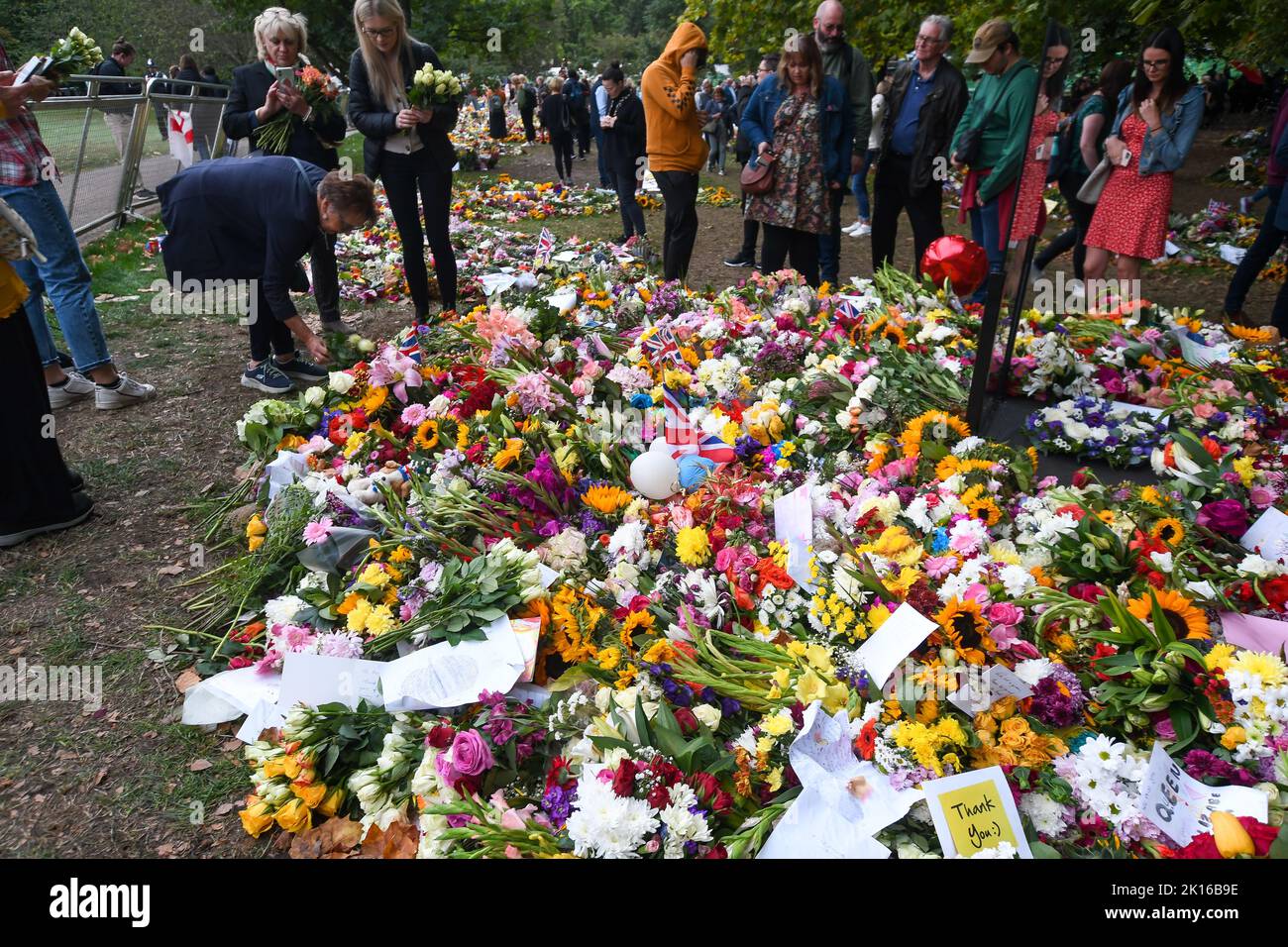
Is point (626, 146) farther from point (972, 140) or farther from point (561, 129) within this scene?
point (561, 129)

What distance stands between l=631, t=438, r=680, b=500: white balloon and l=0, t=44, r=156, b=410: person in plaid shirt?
8.98 feet

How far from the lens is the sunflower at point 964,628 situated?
6.75 feet

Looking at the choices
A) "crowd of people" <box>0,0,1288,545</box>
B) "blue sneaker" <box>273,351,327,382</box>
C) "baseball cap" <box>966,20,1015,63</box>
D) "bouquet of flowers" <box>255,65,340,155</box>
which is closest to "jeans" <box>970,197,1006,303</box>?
"crowd of people" <box>0,0,1288,545</box>

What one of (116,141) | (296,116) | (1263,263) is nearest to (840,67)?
(1263,263)

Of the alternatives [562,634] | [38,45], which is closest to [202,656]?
[562,634]

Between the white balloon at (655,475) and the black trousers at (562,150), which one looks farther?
the black trousers at (562,150)

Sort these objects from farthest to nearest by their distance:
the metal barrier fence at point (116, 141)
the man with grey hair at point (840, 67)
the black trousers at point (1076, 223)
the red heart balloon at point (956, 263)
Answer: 1. the metal barrier fence at point (116, 141)
2. the black trousers at point (1076, 223)
3. the man with grey hair at point (840, 67)
4. the red heart balloon at point (956, 263)

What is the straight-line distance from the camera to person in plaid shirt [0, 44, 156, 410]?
3900 millimetres

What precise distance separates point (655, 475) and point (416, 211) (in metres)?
3.24

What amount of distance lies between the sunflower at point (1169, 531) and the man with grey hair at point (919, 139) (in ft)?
10.4

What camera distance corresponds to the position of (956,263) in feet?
15.1

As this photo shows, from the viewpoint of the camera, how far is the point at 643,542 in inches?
112

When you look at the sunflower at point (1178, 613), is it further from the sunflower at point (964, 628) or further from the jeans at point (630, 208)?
the jeans at point (630, 208)

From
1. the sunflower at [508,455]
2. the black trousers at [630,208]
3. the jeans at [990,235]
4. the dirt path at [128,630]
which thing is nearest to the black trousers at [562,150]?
the black trousers at [630,208]
